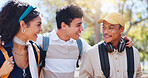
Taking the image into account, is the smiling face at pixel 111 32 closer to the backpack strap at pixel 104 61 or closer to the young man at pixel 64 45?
the backpack strap at pixel 104 61

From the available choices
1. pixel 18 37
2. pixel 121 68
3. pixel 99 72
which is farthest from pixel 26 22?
pixel 121 68

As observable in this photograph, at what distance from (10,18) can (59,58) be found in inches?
47.5

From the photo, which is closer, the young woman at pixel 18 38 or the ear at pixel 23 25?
the young woman at pixel 18 38

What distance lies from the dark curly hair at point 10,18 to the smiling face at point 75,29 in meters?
1.02

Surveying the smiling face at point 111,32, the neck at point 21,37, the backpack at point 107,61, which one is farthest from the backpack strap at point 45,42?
the smiling face at point 111,32

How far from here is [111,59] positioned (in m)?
3.07

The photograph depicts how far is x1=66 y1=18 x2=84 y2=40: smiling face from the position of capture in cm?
323

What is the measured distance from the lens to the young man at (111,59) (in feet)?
9.84

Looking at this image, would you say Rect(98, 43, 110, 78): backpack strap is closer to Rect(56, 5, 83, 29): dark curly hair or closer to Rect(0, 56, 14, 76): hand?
Rect(56, 5, 83, 29): dark curly hair

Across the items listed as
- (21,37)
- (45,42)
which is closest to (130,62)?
(45,42)

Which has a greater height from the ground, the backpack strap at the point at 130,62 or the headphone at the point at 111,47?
the headphone at the point at 111,47

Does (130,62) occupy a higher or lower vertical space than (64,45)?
lower

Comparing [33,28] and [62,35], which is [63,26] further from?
[33,28]

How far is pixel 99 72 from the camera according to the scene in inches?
117
